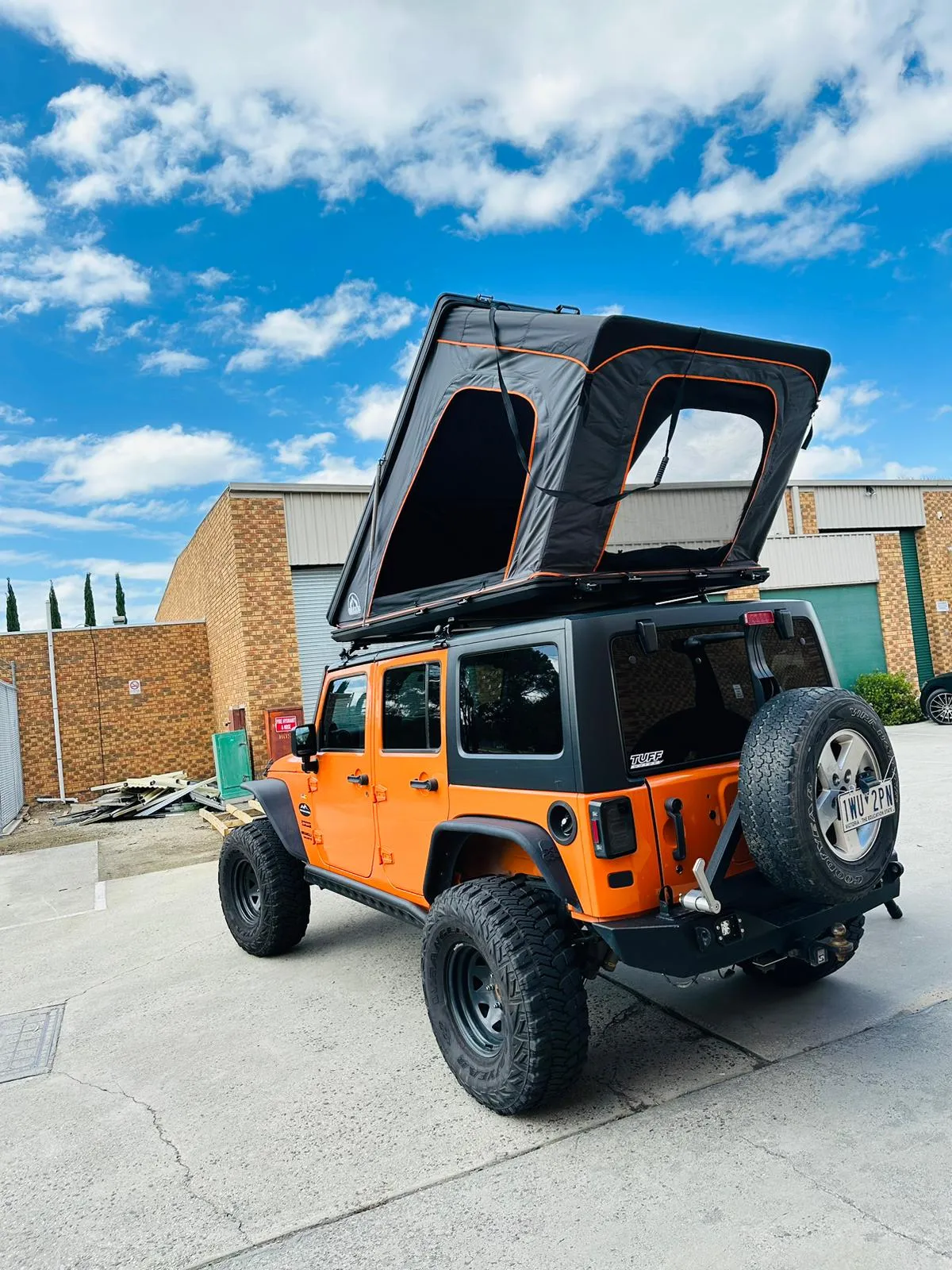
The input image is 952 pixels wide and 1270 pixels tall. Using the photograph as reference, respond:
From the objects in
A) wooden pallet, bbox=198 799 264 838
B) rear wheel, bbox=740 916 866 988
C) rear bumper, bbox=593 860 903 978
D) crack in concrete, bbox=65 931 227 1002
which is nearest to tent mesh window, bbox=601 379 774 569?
rear bumper, bbox=593 860 903 978

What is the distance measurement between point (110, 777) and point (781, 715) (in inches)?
704

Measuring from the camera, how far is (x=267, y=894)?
5621 millimetres

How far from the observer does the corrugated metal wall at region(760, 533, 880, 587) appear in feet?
62.5

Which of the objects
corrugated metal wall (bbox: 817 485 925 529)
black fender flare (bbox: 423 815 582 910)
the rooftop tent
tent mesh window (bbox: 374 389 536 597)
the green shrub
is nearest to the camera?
black fender flare (bbox: 423 815 582 910)

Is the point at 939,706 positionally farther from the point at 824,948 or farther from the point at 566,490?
the point at 566,490

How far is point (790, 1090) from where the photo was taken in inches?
133

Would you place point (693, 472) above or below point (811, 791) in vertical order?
above

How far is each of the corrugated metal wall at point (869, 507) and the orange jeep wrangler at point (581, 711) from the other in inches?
695

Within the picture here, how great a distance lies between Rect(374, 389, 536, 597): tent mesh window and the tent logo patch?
1.34 m

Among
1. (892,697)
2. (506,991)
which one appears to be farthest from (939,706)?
(506,991)

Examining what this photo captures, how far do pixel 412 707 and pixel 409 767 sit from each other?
0.31m

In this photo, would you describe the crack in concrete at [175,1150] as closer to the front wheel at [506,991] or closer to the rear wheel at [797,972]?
the front wheel at [506,991]

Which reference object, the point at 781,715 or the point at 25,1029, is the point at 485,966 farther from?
the point at 25,1029

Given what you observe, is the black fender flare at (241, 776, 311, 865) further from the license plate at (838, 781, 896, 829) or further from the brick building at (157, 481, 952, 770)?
the brick building at (157, 481, 952, 770)
